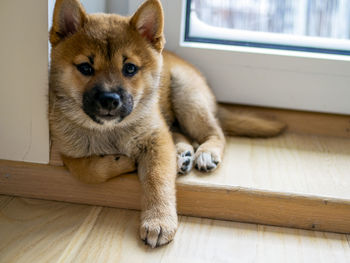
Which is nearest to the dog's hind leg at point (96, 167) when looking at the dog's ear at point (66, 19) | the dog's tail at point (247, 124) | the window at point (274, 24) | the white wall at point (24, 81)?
the white wall at point (24, 81)

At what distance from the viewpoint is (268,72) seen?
2.08 meters

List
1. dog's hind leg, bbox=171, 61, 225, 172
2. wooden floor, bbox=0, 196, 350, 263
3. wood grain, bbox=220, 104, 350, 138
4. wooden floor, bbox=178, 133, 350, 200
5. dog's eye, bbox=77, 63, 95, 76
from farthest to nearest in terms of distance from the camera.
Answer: wood grain, bbox=220, 104, 350, 138 < dog's hind leg, bbox=171, 61, 225, 172 < wooden floor, bbox=178, 133, 350, 200 < dog's eye, bbox=77, 63, 95, 76 < wooden floor, bbox=0, 196, 350, 263

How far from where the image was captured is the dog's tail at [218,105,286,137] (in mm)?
2072

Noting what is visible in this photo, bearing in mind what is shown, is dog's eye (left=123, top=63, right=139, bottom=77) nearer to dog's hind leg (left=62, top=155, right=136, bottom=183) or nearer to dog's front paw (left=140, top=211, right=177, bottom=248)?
dog's hind leg (left=62, top=155, right=136, bottom=183)

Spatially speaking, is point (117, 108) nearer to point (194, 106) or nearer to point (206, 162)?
point (206, 162)

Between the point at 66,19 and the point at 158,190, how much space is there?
66 cm

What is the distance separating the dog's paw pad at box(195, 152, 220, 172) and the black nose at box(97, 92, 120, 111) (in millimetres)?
444

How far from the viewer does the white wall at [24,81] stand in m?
1.55

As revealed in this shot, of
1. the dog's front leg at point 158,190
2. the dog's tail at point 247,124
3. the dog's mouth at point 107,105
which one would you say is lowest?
the dog's front leg at point 158,190

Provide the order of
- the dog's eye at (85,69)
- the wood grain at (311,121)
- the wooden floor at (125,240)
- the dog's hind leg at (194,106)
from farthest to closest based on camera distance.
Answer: the wood grain at (311,121), the dog's hind leg at (194,106), the dog's eye at (85,69), the wooden floor at (125,240)

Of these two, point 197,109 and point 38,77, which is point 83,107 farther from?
point 197,109

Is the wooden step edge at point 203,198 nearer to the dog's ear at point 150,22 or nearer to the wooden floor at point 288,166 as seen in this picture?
the wooden floor at point 288,166

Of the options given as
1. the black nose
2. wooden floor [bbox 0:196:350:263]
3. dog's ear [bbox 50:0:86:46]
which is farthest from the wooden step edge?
dog's ear [bbox 50:0:86:46]

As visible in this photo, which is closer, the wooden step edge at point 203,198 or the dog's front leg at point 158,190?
the dog's front leg at point 158,190
